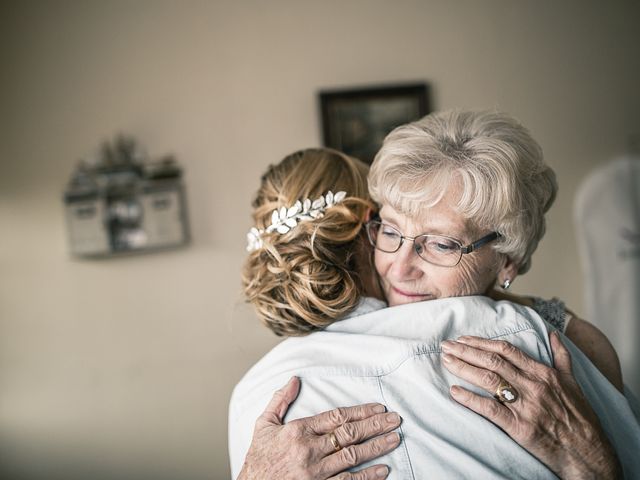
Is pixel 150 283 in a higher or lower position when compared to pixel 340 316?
lower

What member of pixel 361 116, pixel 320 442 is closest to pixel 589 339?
pixel 320 442

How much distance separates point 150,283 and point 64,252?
1.76 feet

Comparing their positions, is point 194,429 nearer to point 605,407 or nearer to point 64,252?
point 64,252

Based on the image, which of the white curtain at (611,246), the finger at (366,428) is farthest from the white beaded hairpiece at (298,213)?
the white curtain at (611,246)

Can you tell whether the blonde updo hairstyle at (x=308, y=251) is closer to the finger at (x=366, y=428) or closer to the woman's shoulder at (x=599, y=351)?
the finger at (x=366, y=428)

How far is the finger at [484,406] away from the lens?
94 centimetres

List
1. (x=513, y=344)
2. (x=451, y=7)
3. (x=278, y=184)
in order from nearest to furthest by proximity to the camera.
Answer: (x=513, y=344) → (x=278, y=184) → (x=451, y=7)

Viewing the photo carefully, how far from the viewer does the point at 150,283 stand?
3053 millimetres

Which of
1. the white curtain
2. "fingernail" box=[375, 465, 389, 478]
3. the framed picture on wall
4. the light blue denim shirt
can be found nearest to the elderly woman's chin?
the light blue denim shirt

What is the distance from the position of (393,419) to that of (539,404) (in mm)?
296

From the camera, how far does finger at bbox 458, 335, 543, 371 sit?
1.01 meters

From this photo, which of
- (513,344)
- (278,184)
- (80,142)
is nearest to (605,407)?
(513,344)

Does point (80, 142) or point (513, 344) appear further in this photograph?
point (80, 142)

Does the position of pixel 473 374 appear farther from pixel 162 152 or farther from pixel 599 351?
pixel 162 152
